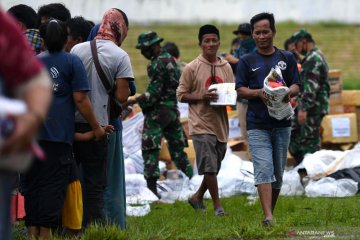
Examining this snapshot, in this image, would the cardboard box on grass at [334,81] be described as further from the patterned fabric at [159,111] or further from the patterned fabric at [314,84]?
the patterned fabric at [159,111]

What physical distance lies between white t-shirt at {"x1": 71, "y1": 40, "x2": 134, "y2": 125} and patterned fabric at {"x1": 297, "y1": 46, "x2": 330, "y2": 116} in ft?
20.0

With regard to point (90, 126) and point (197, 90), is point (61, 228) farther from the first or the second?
point (197, 90)

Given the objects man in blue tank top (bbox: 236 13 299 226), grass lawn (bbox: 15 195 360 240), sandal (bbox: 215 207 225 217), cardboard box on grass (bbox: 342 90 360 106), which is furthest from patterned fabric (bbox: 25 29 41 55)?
cardboard box on grass (bbox: 342 90 360 106)

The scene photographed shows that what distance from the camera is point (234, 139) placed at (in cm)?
1598

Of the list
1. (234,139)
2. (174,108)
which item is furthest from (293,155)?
(174,108)

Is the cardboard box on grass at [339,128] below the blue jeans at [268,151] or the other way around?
below

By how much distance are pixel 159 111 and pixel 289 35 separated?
A: 19.9 metres

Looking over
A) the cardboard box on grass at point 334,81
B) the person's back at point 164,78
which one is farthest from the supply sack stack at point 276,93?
the cardboard box on grass at point 334,81

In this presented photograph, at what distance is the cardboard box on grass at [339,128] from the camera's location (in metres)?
16.1

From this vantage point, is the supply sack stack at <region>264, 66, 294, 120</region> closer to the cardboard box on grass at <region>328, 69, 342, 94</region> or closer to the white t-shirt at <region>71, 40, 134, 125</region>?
the white t-shirt at <region>71, 40, 134, 125</region>

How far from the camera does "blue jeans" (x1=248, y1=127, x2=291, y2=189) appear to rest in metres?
9.11

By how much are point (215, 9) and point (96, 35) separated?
22.5 metres

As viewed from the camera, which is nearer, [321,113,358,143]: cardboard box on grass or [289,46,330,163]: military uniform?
[289,46,330,163]: military uniform

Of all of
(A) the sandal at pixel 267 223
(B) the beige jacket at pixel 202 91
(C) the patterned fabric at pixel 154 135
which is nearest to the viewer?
(A) the sandal at pixel 267 223
